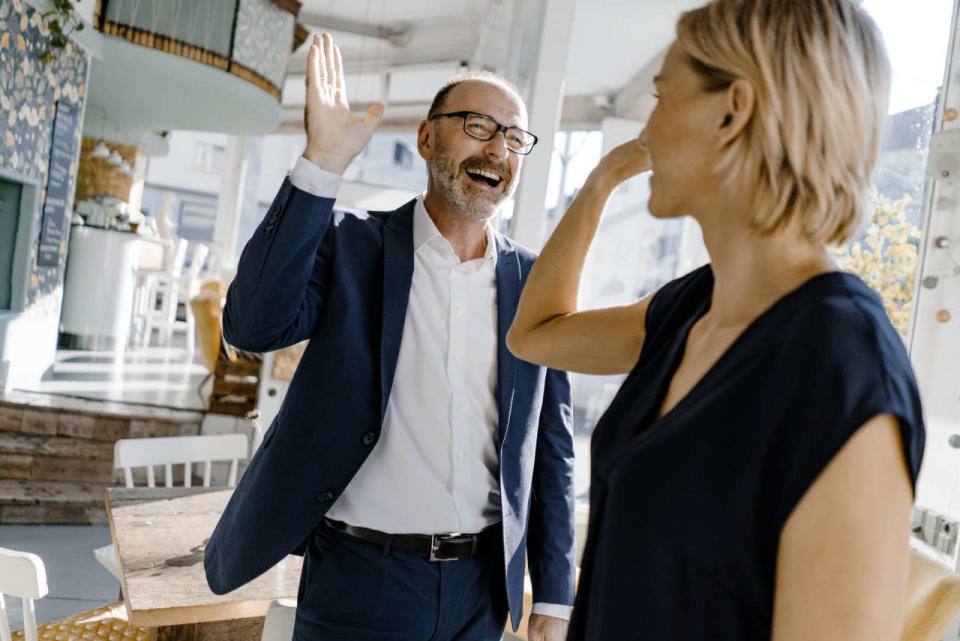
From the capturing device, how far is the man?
1362mm

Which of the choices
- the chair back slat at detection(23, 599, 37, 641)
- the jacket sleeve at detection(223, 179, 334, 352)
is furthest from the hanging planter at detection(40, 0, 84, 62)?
the jacket sleeve at detection(223, 179, 334, 352)

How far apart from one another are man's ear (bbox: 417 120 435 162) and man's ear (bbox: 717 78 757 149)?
127 centimetres

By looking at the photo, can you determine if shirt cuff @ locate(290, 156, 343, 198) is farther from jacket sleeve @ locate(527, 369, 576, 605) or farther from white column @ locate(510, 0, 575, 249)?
white column @ locate(510, 0, 575, 249)

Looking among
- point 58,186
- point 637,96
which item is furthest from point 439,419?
point 58,186

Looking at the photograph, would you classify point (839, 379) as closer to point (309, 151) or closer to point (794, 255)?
point (794, 255)

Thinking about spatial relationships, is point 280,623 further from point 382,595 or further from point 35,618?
point 35,618

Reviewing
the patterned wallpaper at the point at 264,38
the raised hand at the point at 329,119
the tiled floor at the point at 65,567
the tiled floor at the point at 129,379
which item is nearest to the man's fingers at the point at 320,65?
the raised hand at the point at 329,119

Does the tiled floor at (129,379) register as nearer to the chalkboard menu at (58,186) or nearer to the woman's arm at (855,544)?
the chalkboard menu at (58,186)

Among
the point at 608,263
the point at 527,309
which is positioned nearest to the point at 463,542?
the point at 527,309

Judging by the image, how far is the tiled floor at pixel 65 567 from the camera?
3.55 meters

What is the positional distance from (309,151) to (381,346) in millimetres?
424

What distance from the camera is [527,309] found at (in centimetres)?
98

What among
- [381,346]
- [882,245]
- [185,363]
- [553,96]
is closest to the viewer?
[381,346]

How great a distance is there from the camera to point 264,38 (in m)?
7.17
